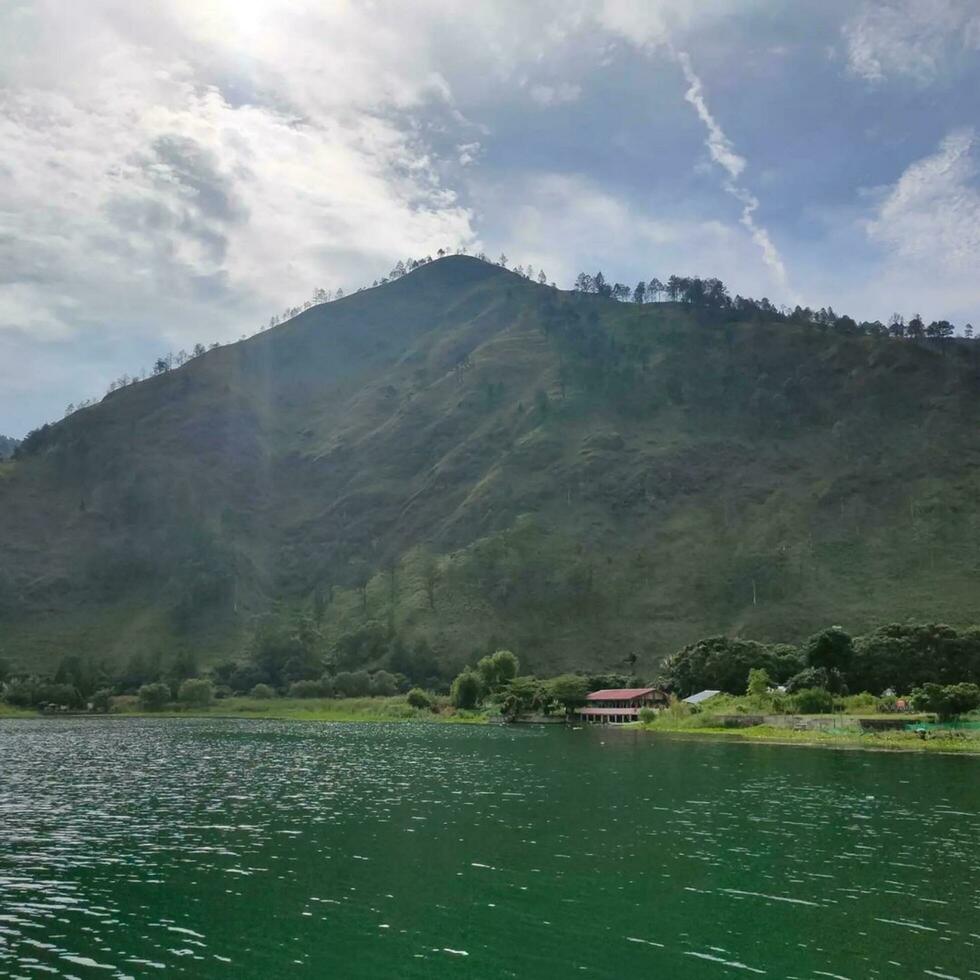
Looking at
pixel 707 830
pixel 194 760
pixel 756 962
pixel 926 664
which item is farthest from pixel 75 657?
pixel 756 962

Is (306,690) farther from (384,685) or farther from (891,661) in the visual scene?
(891,661)

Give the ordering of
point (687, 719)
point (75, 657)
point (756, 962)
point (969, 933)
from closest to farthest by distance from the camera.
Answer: point (756, 962) → point (969, 933) → point (687, 719) → point (75, 657)

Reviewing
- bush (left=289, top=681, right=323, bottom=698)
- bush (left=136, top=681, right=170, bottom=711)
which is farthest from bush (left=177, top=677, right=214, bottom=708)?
bush (left=289, top=681, right=323, bottom=698)

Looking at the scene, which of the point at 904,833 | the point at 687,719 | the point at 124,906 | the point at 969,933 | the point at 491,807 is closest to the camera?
the point at 969,933

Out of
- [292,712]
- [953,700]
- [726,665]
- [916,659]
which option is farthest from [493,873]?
[292,712]

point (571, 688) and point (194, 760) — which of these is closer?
point (194, 760)

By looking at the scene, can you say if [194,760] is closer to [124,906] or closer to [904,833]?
[124,906]

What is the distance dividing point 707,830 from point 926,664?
307 ft

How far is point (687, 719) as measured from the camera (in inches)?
4552

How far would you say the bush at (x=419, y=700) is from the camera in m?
160

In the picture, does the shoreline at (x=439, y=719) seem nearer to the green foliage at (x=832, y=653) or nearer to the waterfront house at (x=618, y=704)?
the waterfront house at (x=618, y=704)

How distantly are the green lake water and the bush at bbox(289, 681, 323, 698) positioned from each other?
120778 mm

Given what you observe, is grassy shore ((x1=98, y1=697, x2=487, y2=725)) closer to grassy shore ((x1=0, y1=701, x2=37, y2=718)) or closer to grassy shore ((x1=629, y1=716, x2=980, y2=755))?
grassy shore ((x1=0, y1=701, x2=37, y2=718))

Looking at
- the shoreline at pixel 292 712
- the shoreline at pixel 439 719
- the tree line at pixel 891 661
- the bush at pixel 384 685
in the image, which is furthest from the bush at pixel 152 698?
the tree line at pixel 891 661
